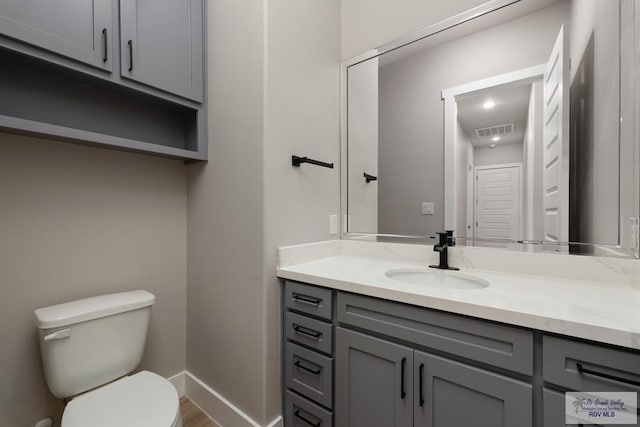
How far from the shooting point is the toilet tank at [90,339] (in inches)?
42.8

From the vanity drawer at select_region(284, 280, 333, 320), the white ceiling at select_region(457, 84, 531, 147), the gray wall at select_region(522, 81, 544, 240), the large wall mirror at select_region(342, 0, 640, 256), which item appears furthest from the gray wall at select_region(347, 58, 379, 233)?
the gray wall at select_region(522, 81, 544, 240)

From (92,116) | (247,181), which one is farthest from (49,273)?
(247,181)

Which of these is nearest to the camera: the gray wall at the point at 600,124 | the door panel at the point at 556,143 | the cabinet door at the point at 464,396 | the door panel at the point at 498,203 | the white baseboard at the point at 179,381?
the cabinet door at the point at 464,396

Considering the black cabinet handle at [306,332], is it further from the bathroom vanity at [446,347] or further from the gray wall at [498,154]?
the gray wall at [498,154]

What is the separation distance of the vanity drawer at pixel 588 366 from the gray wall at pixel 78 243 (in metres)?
1.83

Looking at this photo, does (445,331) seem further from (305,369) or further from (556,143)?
(556,143)

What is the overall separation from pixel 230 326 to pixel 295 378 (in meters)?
0.44

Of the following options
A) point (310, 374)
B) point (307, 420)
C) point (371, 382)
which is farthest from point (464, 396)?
point (307, 420)

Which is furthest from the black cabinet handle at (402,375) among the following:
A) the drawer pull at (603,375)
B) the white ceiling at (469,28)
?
the white ceiling at (469,28)

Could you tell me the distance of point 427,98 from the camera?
1521mm

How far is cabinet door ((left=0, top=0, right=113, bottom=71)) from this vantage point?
962mm

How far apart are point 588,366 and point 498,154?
3.02 feet

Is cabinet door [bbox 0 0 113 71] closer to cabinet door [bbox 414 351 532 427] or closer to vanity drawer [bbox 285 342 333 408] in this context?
vanity drawer [bbox 285 342 333 408]

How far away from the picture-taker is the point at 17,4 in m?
0.97
